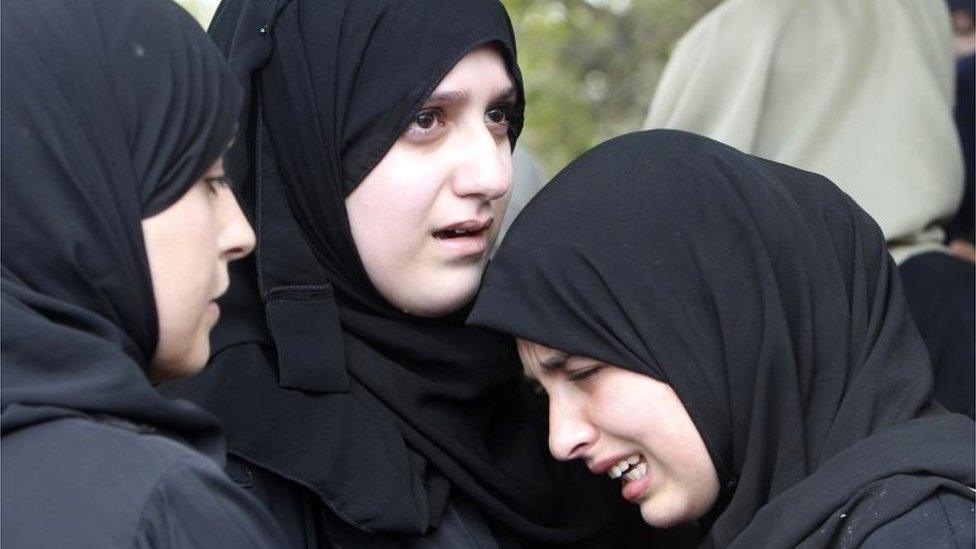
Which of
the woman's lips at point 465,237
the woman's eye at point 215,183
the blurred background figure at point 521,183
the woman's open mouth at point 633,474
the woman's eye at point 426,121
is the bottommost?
the blurred background figure at point 521,183

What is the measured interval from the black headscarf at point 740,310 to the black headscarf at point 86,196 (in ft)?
2.31

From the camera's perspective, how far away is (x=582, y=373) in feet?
8.26

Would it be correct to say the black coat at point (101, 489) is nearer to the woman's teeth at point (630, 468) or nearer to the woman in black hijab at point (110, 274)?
the woman in black hijab at point (110, 274)

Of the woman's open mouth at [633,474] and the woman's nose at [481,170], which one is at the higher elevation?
the woman's nose at [481,170]

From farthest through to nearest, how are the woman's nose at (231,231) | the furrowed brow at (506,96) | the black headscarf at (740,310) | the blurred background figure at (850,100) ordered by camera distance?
the blurred background figure at (850,100), the furrowed brow at (506,96), the black headscarf at (740,310), the woman's nose at (231,231)

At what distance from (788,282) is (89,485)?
3.71ft

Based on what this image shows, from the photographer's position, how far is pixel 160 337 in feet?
6.45

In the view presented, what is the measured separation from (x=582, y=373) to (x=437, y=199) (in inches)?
14.0

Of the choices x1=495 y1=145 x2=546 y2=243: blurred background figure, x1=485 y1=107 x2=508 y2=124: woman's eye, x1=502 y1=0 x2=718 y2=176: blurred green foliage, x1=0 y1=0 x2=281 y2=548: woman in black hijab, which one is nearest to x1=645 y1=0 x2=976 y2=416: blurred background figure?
x1=495 y1=145 x2=546 y2=243: blurred background figure

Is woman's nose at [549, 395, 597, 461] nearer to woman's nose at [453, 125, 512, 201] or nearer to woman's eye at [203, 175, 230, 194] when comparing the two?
woman's nose at [453, 125, 512, 201]

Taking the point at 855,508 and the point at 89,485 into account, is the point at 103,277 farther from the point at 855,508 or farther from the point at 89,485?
the point at 855,508

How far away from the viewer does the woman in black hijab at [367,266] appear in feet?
8.16

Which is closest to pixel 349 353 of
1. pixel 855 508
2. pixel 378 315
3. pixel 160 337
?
pixel 378 315

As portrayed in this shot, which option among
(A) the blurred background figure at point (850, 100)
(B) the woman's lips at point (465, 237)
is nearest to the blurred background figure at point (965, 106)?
(A) the blurred background figure at point (850, 100)
